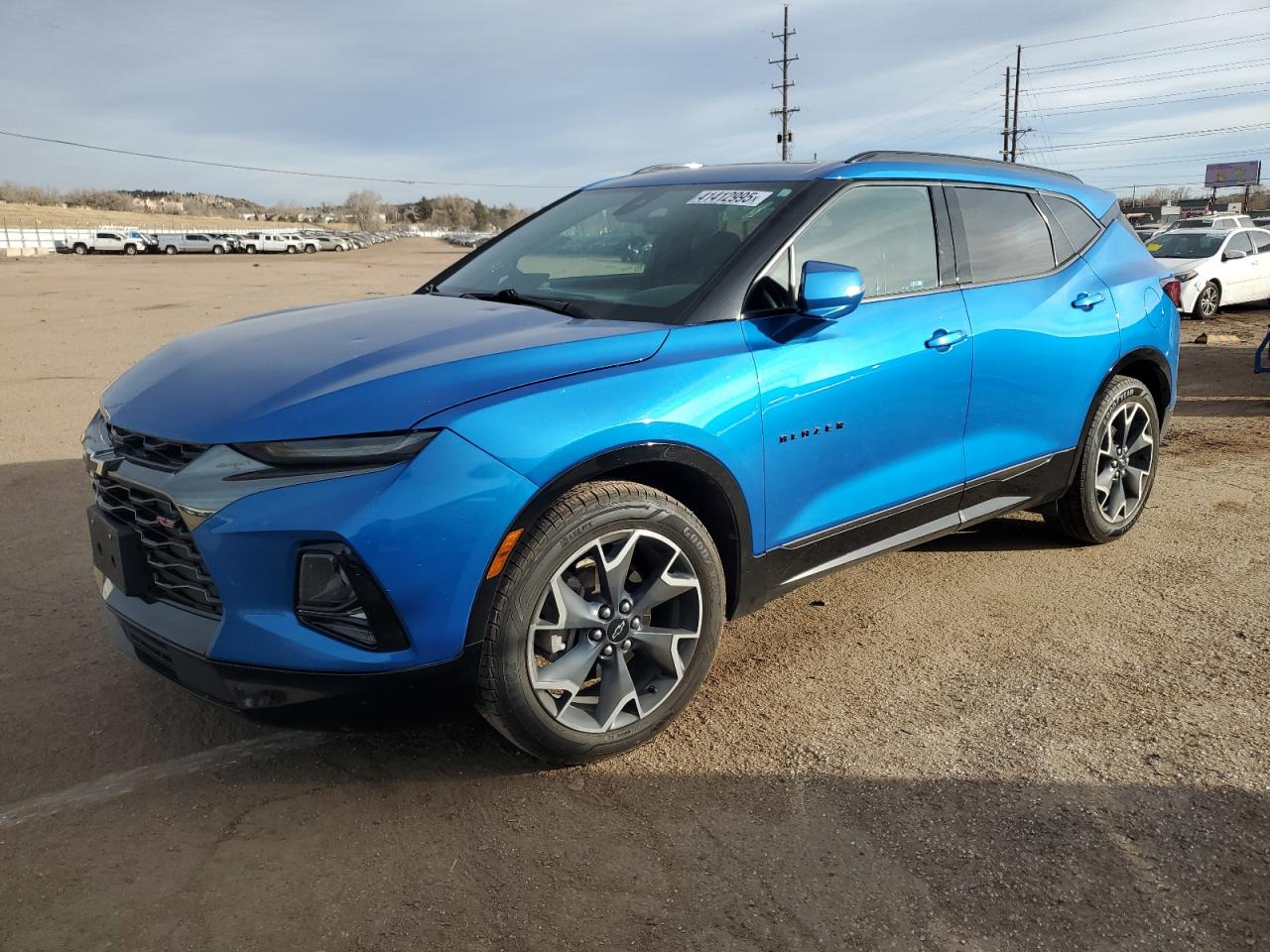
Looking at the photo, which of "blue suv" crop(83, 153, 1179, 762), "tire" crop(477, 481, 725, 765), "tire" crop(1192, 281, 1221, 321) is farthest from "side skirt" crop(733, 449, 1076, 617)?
"tire" crop(1192, 281, 1221, 321)

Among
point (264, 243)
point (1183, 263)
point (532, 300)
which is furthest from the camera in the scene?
point (264, 243)

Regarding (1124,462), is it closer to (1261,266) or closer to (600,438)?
(600,438)

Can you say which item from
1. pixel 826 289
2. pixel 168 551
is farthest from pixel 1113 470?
pixel 168 551

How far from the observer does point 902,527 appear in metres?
3.78

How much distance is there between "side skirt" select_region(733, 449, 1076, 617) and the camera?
11.0ft

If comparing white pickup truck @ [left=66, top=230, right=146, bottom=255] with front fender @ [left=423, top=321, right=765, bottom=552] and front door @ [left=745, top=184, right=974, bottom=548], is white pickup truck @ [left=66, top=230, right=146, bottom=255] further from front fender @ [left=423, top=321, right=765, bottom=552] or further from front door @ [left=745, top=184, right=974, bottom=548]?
front fender @ [left=423, top=321, right=765, bottom=552]

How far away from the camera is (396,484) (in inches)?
96.6

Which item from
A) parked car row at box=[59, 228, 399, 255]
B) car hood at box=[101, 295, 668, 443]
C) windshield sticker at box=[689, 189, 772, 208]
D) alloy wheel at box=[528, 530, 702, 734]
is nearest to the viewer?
car hood at box=[101, 295, 668, 443]

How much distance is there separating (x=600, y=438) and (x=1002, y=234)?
7.93 ft

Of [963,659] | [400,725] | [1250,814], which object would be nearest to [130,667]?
[400,725]

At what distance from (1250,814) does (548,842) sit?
6.35 feet

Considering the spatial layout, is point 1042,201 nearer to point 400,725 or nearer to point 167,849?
point 400,725

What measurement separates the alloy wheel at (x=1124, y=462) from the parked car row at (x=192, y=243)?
61640 mm

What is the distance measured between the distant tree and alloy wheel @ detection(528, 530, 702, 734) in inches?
5184
